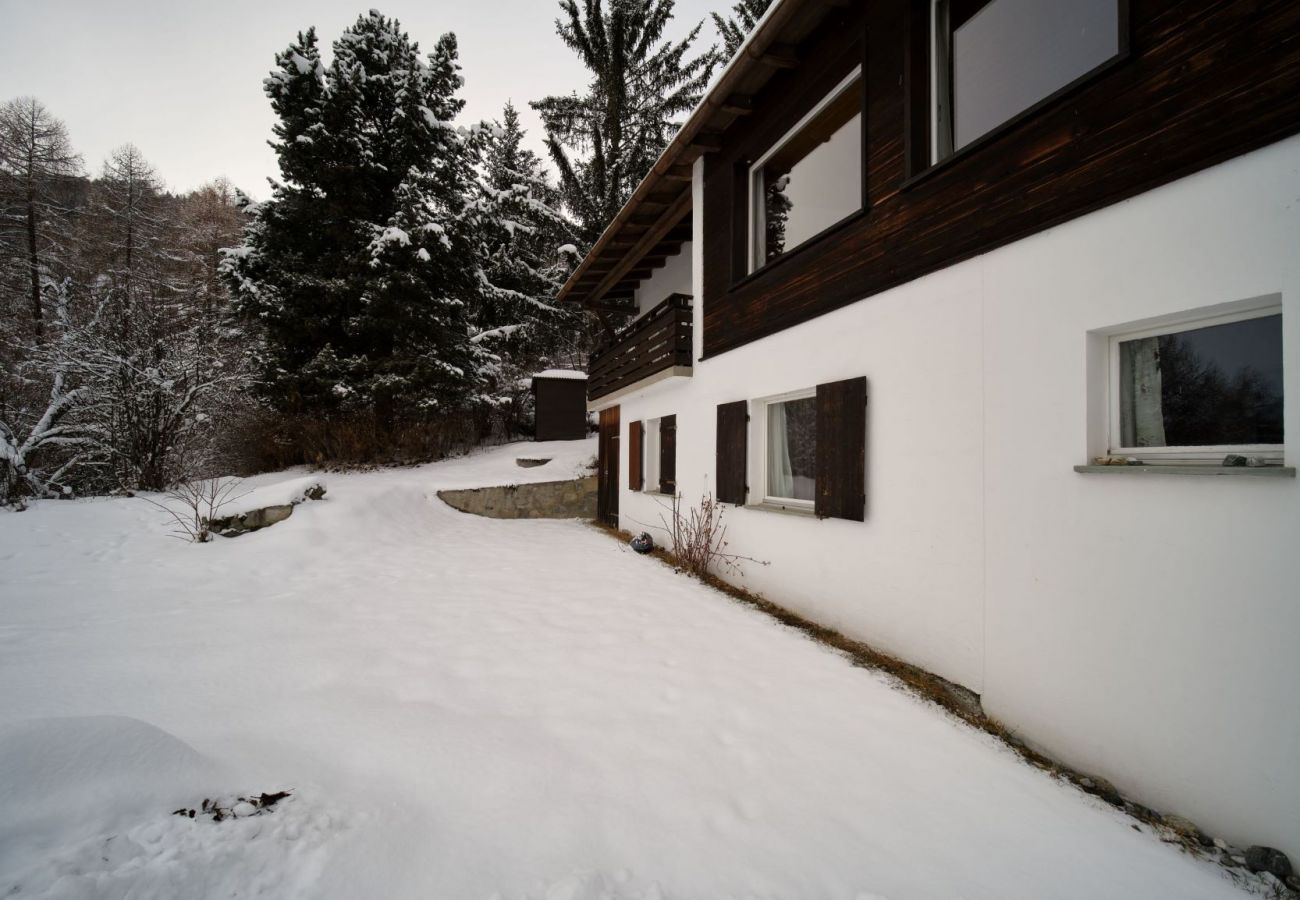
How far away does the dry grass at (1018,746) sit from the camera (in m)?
1.96

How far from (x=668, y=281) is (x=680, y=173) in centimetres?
285

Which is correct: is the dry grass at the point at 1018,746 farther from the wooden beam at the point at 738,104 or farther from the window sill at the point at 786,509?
the wooden beam at the point at 738,104

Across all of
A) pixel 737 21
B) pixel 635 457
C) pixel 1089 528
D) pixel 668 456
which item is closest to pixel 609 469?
pixel 635 457

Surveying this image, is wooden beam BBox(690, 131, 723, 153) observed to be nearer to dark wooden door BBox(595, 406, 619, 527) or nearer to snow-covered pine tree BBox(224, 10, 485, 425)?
dark wooden door BBox(595, 406, 619, 527)

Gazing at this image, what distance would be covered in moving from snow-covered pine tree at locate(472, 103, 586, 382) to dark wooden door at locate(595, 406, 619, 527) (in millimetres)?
6029

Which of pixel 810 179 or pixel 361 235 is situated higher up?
pixel 361 235

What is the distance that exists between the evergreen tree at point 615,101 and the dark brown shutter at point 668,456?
1034 cm

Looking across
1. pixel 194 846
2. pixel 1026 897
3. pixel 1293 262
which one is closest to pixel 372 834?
pixel 194 846

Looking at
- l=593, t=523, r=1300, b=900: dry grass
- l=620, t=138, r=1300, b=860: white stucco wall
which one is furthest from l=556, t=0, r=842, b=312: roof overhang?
l=593, t=523, r=1300, b=900: dry grass

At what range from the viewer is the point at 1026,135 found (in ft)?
9.81

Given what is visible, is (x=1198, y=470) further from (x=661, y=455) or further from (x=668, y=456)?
(x=661, y=455)

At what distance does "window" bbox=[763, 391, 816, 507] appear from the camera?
5.18 metres

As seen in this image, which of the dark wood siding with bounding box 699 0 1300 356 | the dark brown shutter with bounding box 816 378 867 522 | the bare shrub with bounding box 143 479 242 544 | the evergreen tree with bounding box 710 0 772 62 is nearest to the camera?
the dark wood siding with bounding box 699 0 1300 356

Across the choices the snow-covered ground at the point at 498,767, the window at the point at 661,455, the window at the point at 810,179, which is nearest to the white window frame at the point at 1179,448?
the snow-covered ground at the point at 498,767
